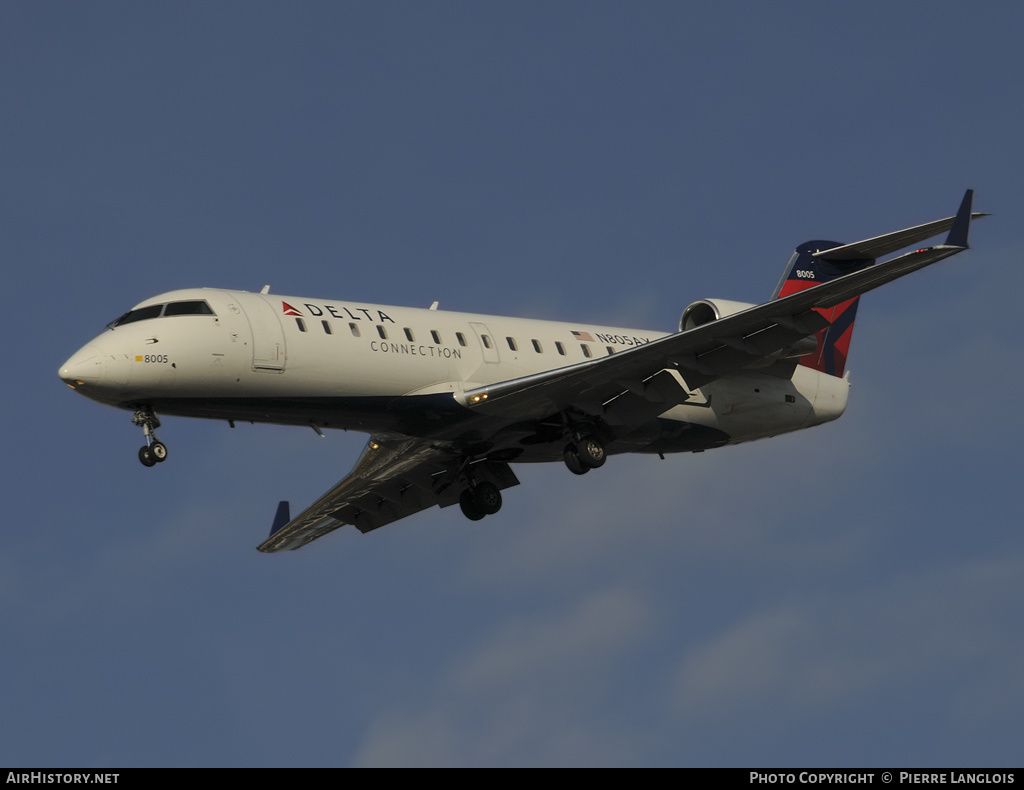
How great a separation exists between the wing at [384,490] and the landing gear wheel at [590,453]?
2.48 metres

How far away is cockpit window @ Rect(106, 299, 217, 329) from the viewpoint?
25.6m

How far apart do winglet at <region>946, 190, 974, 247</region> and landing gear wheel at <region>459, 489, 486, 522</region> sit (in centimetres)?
1047

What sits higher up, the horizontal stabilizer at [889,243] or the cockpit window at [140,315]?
the horizontal stabilizer at [889,243]

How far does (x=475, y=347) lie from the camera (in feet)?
91.9

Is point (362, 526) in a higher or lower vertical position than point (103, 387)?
higher

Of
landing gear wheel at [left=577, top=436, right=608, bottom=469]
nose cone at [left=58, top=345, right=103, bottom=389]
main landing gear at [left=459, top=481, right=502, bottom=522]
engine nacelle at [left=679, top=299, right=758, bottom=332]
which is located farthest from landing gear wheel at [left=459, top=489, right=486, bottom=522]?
nose cone at [left=58, top=345, right=103, bottom=389]

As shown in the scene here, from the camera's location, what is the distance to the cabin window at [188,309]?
1009 inches

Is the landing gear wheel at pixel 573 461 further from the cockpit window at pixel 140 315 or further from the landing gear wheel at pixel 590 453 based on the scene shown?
the cockpit window at pixel 140 315

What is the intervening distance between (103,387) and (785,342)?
11.9 m

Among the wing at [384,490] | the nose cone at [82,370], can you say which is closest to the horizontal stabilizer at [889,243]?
the wing at [384,490]

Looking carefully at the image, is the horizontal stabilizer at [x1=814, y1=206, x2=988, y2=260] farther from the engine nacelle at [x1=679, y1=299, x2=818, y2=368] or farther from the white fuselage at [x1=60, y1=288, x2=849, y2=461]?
the white fuselage at [x1=60, y1=288, x2=849, y2=461]
